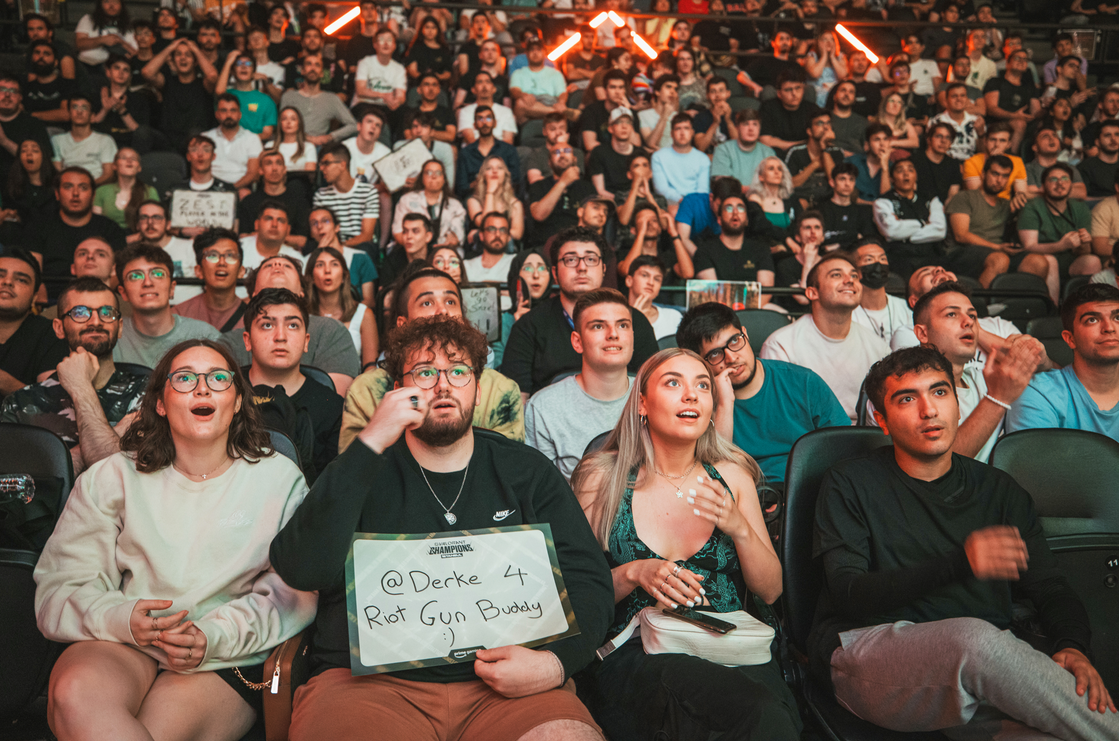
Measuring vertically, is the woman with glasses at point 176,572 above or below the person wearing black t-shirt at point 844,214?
below

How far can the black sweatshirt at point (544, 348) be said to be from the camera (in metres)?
3.78

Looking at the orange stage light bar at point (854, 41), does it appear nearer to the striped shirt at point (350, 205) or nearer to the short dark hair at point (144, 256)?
the striped shirt at point (350, 205)

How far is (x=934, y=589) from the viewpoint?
1.87m

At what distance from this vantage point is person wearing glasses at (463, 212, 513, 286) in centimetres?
541

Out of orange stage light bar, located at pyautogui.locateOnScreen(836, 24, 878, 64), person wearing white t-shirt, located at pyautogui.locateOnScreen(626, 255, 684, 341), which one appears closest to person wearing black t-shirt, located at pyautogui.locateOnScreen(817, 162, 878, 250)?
person wearing white t-shirt, located at pyautogui.locateOnScreen(626, 255, 684, 341)

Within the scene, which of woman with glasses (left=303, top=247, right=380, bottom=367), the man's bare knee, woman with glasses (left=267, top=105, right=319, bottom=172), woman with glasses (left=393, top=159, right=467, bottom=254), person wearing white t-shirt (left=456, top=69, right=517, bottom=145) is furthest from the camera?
person wearing white t-shirt (left=456, top=69, right=517, bottom=145)

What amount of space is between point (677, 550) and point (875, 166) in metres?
5.69

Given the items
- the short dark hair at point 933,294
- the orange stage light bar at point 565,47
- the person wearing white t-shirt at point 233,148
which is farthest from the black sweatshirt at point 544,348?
the orange stage light bar at point 565,47

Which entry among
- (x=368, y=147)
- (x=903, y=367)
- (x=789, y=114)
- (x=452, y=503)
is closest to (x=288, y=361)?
(x=452, y=503)

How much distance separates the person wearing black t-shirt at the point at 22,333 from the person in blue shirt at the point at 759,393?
290 centimetres

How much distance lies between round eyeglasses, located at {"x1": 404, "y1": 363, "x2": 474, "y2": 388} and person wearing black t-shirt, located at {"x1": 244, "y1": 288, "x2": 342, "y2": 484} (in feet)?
3.82

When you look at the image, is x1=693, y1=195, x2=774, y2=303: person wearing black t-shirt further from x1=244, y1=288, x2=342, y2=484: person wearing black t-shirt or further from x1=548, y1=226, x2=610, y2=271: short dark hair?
x1=244, y1=288, x2=342, y2=484: person wearing black t-shirt

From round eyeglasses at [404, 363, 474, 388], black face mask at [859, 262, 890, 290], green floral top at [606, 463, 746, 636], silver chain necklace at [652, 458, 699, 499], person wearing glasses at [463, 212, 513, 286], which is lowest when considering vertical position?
green floral top at [606, 463, 746, 636]

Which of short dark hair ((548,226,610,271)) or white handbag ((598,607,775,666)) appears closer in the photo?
white handbag ((598,607,775,666))
